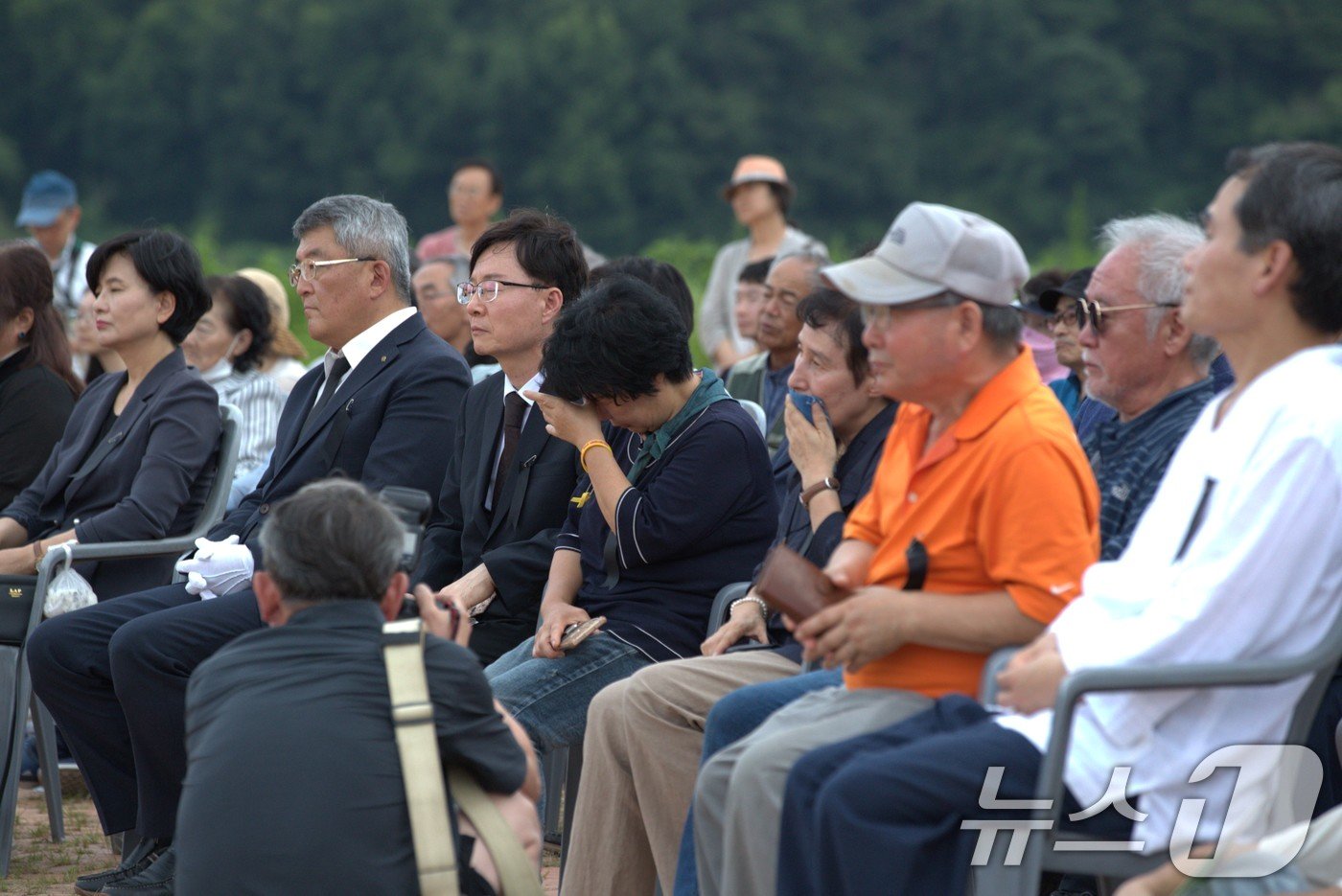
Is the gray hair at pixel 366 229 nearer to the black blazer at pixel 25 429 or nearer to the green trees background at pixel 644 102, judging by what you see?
the black blazer at pixel 25 429

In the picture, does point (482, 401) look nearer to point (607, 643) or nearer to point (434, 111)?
point (607, 643)

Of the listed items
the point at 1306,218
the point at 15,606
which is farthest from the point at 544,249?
the point at 1306,218

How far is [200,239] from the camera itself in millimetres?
16250

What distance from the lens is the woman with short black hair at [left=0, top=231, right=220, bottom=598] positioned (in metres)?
5.00

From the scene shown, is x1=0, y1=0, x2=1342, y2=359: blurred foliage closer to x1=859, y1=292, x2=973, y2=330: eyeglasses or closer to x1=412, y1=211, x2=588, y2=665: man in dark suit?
x1=412, y1=211, x2=588, y2=665: man in dark suit

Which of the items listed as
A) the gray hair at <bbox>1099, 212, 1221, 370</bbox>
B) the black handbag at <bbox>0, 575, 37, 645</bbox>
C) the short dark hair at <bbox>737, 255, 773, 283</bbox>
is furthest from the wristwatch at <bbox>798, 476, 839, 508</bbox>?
the short dark hair at <bbox>737, 255, 773, 283</bbox>

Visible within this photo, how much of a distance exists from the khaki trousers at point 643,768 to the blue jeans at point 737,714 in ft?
0.59

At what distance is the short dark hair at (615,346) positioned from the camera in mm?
4047

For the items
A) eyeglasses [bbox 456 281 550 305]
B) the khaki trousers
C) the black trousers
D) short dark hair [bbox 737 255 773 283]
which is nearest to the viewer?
the khaki trousers

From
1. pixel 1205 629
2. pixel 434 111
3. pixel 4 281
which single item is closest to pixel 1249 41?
pixel 434 111

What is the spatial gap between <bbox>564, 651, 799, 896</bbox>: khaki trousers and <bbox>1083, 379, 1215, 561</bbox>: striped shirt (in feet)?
2.52

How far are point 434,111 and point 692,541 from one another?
28.7 meters

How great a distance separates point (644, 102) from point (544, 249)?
2741 centimetres

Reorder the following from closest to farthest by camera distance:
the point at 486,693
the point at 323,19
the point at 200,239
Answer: the point at 486,693
the point at 200,239
the point at 323,19
